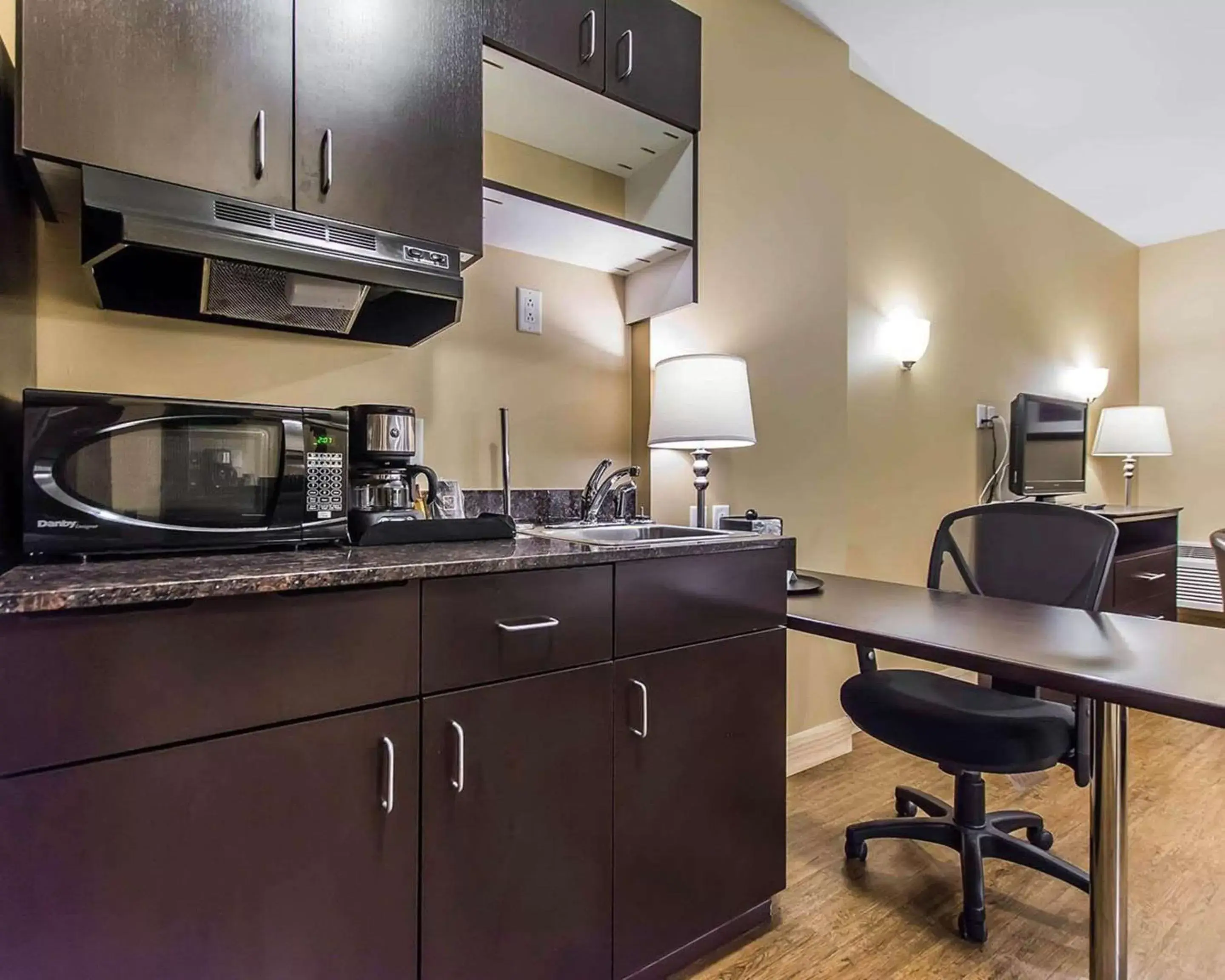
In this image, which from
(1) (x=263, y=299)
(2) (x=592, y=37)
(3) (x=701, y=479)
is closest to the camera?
(1) (x=263, y=299)

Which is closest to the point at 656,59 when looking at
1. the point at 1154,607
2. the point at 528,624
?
the point at 528,624

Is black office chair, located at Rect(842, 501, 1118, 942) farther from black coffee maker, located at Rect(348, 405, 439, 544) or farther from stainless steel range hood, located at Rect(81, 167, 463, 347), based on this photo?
stainless steel range hood, located at Rect(81, 167, 463, 347)

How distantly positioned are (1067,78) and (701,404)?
2.30 metres

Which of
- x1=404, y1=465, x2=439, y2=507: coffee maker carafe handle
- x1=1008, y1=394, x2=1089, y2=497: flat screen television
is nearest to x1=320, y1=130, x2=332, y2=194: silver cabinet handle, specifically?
x1=404, y1=465, x2=439, y2=507: coffee maker carafe handle

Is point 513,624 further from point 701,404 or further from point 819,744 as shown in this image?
point 819,744

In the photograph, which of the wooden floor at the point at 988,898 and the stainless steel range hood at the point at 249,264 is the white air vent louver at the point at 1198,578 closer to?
the wooden floor at the point at 988,898

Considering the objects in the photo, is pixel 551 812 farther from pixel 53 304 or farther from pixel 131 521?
pixel 53 304

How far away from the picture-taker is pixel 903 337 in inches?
111

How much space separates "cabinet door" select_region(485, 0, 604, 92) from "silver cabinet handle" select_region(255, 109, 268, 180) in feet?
1.78

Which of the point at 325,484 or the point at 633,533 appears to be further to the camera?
the point at 633,533

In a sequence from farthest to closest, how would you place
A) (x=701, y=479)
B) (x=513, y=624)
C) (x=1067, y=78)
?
(x=1067, y=78)
(x=701, y=479)
(x=513, y=624)

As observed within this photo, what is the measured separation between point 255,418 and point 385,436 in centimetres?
26

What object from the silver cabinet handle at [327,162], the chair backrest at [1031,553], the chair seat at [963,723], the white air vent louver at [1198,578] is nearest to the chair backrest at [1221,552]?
the chair backrest at [1031,553]

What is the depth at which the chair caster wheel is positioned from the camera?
1506 millimetres
